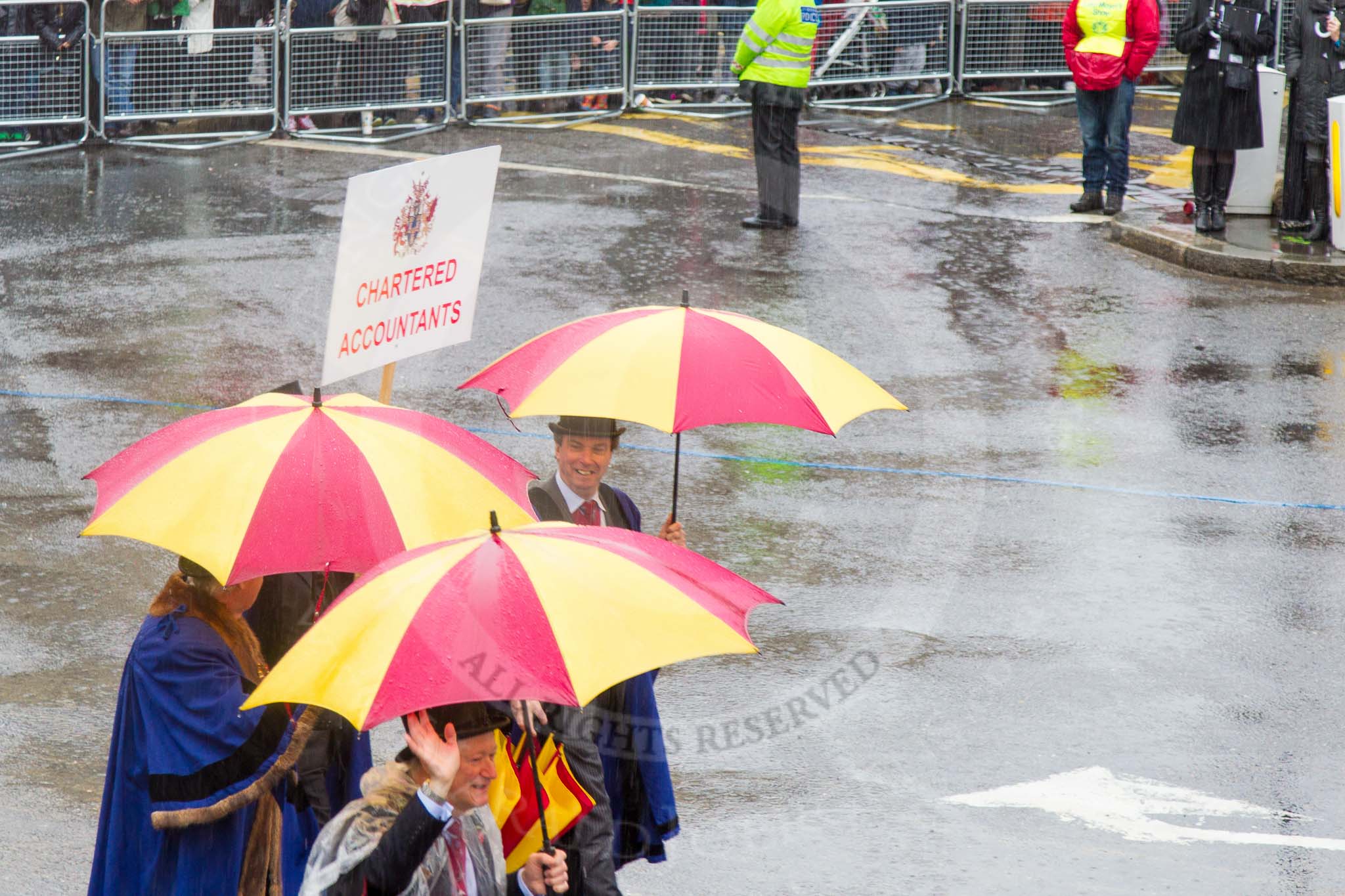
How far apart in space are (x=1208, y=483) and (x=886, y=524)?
1900 mm

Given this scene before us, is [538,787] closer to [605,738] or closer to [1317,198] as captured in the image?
[605,738]

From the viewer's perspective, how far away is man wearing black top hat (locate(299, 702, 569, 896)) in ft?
11.8

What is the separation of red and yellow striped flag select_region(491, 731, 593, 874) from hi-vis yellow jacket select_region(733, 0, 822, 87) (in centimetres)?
1064

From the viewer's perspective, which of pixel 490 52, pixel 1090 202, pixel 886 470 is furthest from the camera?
pixel 490 52

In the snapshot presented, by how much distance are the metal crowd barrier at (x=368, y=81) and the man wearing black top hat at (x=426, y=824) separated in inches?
566

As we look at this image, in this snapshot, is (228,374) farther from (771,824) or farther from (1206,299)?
(1206,299)

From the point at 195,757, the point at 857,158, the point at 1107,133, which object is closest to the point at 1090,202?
the point at 1107,133

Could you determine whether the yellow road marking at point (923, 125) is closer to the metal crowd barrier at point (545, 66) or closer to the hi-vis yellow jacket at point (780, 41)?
the metal crowd barrier at point (545, 66)

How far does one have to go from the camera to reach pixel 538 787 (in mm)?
4145

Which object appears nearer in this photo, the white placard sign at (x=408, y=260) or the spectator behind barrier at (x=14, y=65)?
the white placard sign at (x=408, y=260)

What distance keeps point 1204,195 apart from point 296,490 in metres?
11.4

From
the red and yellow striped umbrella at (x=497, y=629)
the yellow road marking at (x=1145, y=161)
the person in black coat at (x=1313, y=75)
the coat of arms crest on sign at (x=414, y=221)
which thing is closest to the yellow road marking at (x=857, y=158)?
the yellow road marking at (x=1145, y=161)

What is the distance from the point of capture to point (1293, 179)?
45.6ft

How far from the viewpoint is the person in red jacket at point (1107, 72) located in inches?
583
